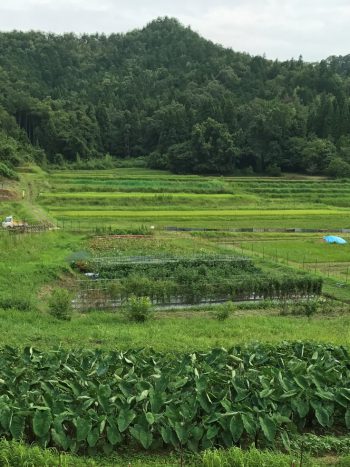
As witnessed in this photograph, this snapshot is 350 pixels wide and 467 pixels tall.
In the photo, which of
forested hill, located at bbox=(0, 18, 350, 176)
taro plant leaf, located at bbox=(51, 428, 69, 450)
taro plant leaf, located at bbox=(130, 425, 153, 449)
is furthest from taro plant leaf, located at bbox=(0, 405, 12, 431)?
forested hill, located at bbox=(0, 18, 350, 176)

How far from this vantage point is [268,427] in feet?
29.6

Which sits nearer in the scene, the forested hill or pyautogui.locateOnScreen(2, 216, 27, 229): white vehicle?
pyautogui.locateOnScreen(2, 216, 27, 229): white vehicle

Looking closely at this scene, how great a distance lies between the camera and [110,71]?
145 m

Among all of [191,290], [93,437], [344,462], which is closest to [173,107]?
[191,290]

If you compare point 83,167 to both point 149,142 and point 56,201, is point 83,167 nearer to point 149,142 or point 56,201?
point 149,142

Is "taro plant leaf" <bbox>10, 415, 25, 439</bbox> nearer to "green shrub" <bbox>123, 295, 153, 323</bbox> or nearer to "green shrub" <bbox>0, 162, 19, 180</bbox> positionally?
"green shrub" <bbox>123, 295, 153, 323</bbox>

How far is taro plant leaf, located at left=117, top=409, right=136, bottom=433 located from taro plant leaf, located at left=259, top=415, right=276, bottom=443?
2135 mm

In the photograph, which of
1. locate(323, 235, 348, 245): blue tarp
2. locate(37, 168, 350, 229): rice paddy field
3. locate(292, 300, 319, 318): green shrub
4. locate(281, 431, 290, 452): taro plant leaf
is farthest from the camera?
locate(37, 168, 350, 229): rice paddy field

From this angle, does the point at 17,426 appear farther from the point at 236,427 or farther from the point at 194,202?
the point at 194,202

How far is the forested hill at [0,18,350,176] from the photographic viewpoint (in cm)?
8694

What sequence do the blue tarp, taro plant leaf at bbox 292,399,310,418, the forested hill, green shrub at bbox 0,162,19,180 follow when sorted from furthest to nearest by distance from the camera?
the forested hill
green shrub at bbox 0,162,19,180
the blue tarp
taro plant leaf at bbox 292,399,310,418

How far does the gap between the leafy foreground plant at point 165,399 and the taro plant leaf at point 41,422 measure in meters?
0.02

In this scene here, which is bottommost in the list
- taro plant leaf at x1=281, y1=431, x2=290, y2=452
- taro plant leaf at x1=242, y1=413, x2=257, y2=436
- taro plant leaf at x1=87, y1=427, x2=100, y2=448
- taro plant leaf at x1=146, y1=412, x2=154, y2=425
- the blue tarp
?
the blue tarp

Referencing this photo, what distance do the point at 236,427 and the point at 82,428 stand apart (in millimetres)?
2494
